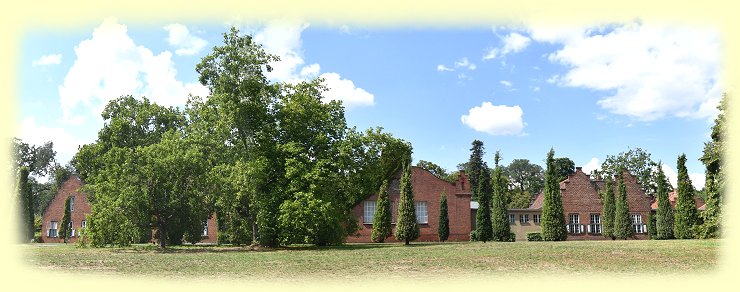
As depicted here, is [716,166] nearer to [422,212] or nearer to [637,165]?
[422,212]

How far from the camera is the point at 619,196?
52062mm

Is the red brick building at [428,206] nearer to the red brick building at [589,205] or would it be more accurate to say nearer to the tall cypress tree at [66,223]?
the red brick building at [589,205]

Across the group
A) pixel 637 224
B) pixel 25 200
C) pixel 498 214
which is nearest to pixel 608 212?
pixel 637 224

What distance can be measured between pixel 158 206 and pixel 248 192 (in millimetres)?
5305

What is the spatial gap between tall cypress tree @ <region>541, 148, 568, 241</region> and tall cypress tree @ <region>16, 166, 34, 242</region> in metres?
47.7

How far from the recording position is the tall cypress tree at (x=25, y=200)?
5334cm

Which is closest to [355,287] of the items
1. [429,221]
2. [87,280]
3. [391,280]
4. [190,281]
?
[391,280]

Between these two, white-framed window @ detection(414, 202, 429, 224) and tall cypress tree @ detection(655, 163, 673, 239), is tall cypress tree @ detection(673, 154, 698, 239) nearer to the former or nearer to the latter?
tall cypress tree @ detection(655, 163, 673, 239)

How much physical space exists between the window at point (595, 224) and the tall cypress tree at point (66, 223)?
2150 inches

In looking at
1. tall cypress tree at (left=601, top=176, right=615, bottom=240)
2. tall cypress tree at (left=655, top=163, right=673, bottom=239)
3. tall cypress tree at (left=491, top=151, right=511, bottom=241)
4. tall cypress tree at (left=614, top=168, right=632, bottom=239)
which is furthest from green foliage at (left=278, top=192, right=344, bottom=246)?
tall cypress tree at (left=655, top=163, right=673, bottom=239)

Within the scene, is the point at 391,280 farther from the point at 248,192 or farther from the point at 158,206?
the point at 158,206

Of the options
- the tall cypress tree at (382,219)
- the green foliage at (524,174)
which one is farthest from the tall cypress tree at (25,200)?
the green foliage at (524,174)

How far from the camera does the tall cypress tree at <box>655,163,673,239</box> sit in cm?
5069

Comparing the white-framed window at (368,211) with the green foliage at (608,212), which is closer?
the white-framed window at (368,211)
